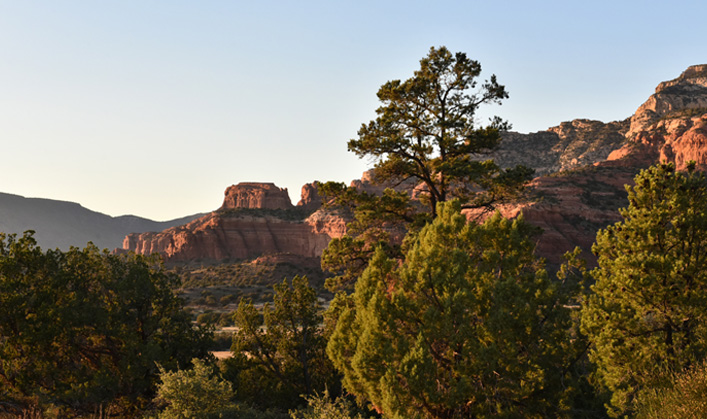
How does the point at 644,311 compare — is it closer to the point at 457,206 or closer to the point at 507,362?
the point at 507,362

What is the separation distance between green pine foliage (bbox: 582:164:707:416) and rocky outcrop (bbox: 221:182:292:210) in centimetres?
13375

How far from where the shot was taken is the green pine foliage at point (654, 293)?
37.3 ft

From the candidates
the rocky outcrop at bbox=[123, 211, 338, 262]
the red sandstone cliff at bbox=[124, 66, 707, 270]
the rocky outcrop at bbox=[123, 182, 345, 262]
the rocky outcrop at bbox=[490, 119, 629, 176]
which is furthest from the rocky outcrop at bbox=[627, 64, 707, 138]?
the rocky outcrop at bbox=[123, 211, 338, 262]

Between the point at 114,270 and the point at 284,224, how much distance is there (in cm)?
10349

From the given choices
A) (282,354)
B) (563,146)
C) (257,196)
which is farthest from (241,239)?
(282,354)

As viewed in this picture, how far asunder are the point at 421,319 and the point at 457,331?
3.50 ft

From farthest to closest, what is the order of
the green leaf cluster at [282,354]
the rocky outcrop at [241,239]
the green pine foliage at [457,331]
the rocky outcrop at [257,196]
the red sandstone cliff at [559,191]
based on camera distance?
1. the rocky outcrop at [257,196]
2. the rocky outcrop at [241,239]
3. the red sandstone cliff at [559,191]
4. the green leaf cluster at [282,354]
5. the green pine foliage at [457,331]

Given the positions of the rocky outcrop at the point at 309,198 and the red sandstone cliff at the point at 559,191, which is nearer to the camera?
the red sandstone cliff at the point at 559,191

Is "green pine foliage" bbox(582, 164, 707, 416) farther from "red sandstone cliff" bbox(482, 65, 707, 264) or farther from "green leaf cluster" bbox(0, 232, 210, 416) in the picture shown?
"red sandstone cliff" bbox(482, 65, 707, 264)

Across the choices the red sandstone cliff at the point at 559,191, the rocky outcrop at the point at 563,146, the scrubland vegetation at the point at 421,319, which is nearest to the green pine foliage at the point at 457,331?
the scrubland vegetation at the point at 421,319

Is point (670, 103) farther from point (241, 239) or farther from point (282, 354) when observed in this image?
point (282, 354)

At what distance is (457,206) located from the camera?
39.7 ft

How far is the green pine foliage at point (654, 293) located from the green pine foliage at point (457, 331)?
A: 4.44ft

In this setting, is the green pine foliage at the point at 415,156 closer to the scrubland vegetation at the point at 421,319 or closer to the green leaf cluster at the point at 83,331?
the scrubland vegetation at the point at 421,319
